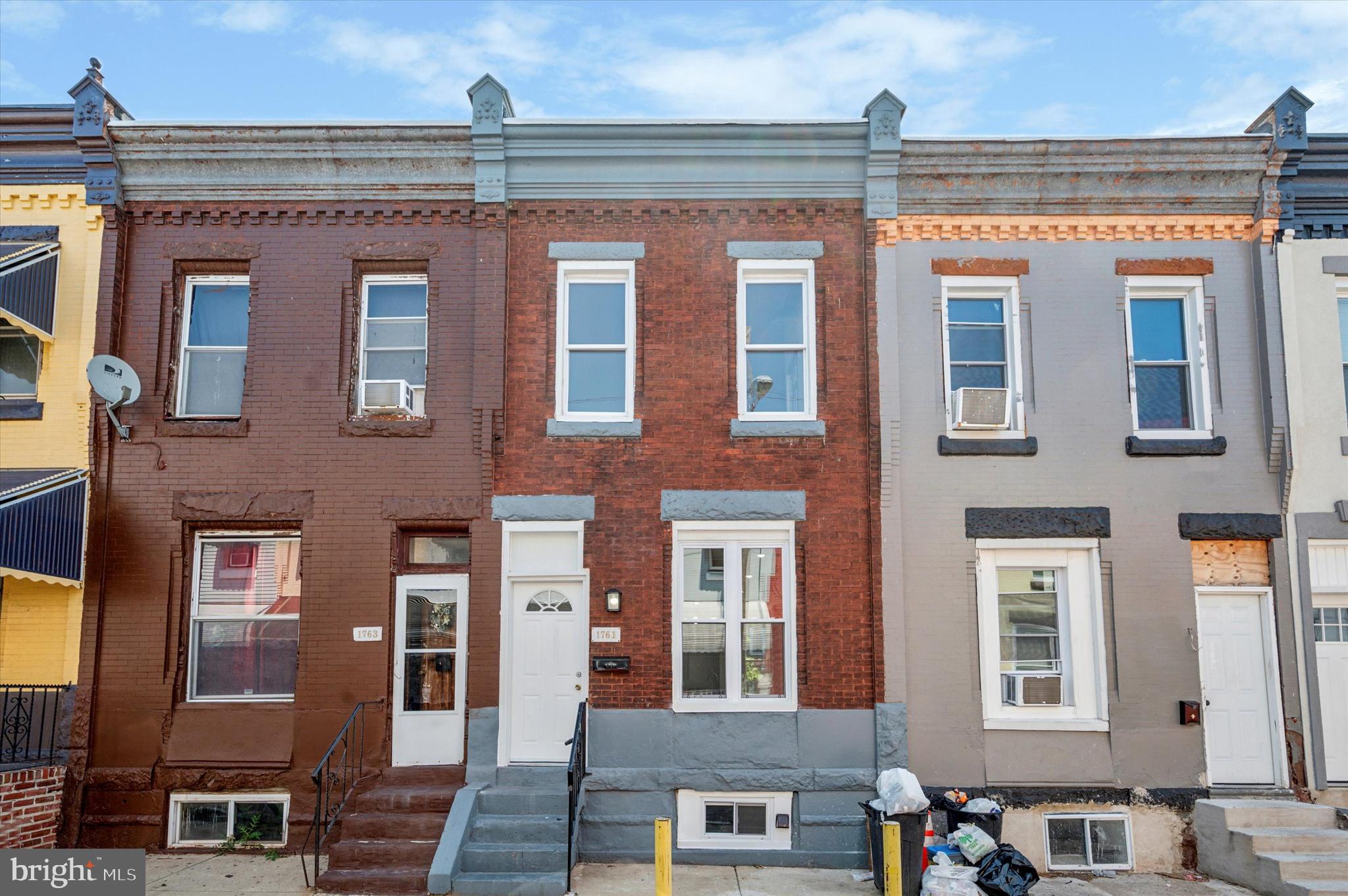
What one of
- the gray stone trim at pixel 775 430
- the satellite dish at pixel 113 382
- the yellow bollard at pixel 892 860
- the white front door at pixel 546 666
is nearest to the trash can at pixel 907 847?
the yellow bollard at pixel 892 860

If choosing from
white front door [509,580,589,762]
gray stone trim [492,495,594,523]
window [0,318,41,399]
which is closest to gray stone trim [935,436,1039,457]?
gray stone trim [492,495,594,523]

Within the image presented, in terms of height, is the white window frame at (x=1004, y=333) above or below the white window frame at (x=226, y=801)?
above

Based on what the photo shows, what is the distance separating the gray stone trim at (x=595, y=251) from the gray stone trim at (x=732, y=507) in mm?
2761

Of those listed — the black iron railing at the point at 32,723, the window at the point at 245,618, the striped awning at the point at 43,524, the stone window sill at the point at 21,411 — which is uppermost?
the stone window sill at the point at 21,411

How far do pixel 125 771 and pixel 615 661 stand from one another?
5.21m

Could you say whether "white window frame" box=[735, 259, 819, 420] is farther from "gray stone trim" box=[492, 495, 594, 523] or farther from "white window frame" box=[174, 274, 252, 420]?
"white window frame" box=[174, 274, 252, 420]

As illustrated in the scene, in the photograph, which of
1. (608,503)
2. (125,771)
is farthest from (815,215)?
(125,771)

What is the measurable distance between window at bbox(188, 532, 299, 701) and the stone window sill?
7.23 feet

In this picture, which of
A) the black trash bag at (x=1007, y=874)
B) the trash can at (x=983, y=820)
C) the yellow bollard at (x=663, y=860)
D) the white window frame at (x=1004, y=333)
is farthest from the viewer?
the white window frame at (x=1004, y=333)

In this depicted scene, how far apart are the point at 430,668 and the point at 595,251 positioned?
16.2 ft

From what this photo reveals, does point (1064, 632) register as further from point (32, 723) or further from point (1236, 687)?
point (32, 723)

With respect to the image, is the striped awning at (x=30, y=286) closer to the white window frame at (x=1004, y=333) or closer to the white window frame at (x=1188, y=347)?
the white window frame at (x=1004, y=333)

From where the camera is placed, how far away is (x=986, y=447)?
Result: 1065cm

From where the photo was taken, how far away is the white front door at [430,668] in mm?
10422
